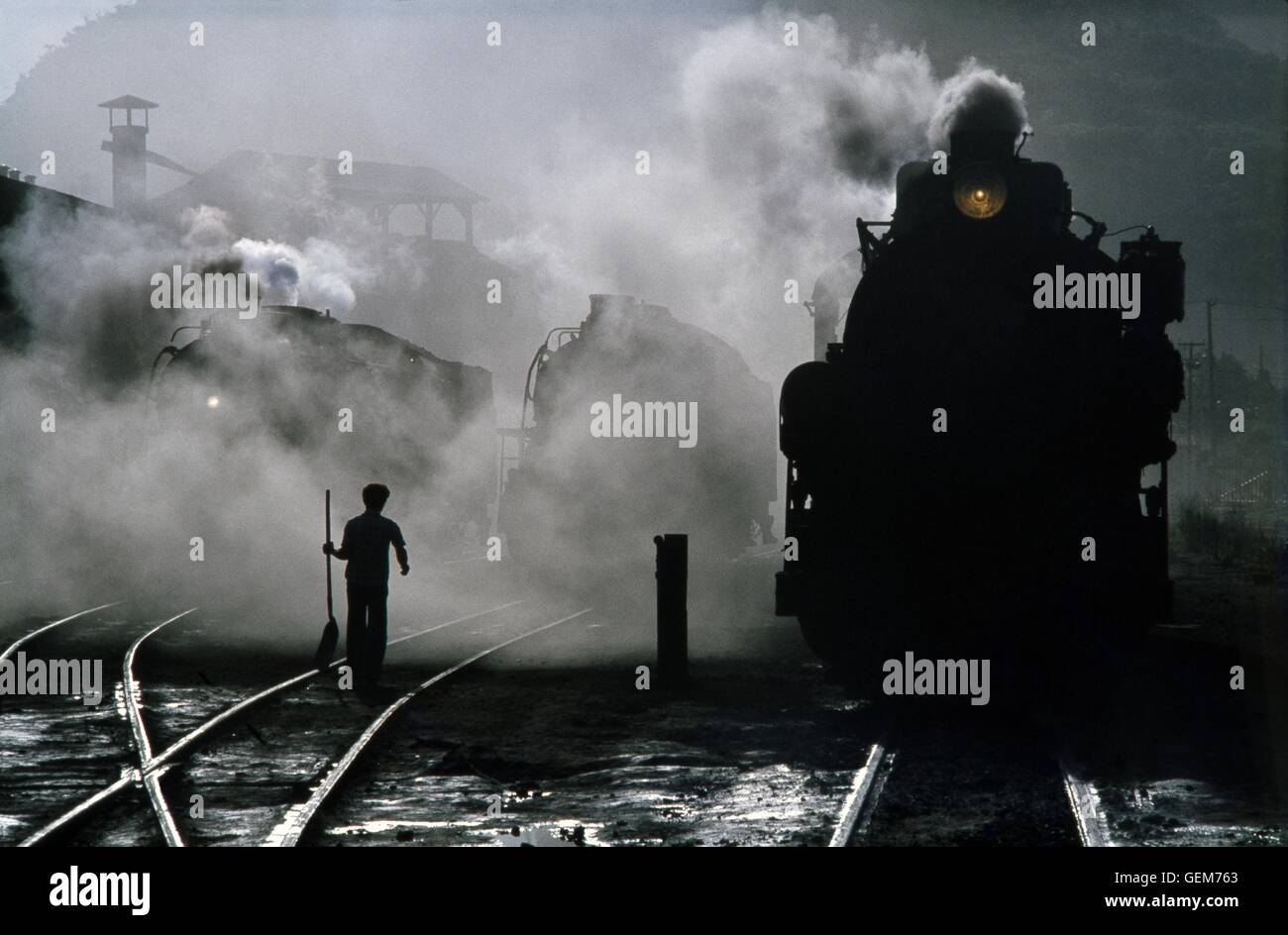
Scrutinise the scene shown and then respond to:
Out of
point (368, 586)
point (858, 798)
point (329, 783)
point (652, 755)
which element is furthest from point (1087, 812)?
point (368, 586)

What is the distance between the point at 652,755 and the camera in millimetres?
9094

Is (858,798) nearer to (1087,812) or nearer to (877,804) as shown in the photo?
(877,804)

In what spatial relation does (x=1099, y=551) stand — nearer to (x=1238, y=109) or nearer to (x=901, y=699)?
(x=901, y=699)

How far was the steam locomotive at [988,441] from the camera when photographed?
10.4m

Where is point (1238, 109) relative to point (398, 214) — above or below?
above

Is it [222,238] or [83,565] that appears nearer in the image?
[83,565]

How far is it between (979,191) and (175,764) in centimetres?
643

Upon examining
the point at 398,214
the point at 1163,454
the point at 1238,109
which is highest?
the point at 1238,109

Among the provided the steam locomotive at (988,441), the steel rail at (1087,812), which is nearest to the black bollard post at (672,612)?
the steam locomotive at (988,441)

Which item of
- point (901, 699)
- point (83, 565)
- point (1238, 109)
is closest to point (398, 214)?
point (83, 565)

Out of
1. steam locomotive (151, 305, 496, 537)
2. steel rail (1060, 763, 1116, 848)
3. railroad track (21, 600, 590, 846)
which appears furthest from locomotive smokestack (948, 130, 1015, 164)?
steam locomotive (151, 305, 496, 537)

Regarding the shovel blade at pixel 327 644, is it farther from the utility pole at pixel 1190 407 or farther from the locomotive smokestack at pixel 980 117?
the utility pole at pixel 1190 407

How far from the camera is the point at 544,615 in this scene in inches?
748
